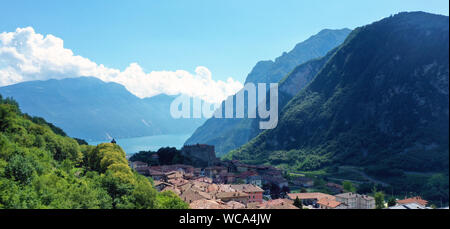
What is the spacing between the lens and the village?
81.0ft

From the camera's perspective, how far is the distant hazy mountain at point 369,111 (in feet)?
174

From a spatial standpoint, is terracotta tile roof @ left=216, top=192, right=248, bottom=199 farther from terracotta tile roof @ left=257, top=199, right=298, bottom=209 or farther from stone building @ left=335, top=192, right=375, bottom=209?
stone building @ left=335, top=192, right=375, bottom=209

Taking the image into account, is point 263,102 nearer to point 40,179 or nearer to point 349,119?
point 349,119

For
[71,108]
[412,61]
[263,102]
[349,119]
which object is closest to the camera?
[412,61]

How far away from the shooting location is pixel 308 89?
103688 millimetres

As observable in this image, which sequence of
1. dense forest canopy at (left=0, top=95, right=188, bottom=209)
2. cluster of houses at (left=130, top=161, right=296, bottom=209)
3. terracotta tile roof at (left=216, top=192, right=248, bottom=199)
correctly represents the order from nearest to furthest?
dense forest canopy at (left=0, top=95, right=188, bottom=209) < cluster of houses at (left=130, top=161, right=296, bottom=209) < terracotta tile roof at (left=216, top=192, right=248, bottom=199)

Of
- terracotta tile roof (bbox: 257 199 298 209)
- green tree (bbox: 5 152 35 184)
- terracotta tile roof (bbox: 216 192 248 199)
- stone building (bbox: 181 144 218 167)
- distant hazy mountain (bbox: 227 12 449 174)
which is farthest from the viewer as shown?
stone building (bbox: 181 144 218 167)

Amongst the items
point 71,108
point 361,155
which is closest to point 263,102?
point 361,155

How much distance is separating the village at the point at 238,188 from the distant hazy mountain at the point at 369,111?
1507 centimetres

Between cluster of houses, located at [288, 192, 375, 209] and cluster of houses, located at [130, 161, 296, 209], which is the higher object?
cluster of houses, located at [130, 161, 296, 209]

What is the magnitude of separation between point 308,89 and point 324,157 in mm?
39677

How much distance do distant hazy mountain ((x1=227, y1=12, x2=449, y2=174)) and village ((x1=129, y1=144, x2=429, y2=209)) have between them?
15.1 m

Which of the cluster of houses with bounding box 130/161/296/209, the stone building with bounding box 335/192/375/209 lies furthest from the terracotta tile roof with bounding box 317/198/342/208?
the cluster of houses with bounding box 130/161/296/209
